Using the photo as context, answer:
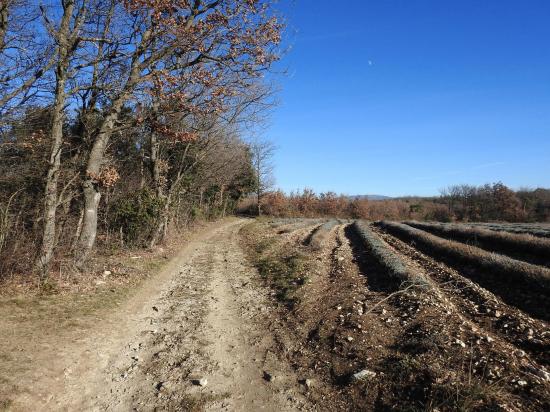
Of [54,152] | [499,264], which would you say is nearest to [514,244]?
[499,264]

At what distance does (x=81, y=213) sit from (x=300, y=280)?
801 centimetres

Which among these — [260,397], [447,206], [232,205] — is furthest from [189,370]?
[447,206]

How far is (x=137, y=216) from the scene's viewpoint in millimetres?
18047

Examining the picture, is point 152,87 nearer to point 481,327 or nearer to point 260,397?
point 260,397

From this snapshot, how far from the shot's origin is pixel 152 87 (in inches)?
512

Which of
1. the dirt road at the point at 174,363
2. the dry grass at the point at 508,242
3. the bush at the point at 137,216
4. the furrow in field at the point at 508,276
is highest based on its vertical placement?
the bush at the point at 137,216

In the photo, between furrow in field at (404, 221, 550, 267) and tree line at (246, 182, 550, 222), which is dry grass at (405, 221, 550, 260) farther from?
tree line at (246, 182, 550, 222)

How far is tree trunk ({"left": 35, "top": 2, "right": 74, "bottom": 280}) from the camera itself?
432 inches

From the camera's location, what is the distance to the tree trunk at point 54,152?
36.0ft

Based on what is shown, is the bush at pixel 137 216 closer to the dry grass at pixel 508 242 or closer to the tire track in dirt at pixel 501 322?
the tire track in dirt at pixel 501 322

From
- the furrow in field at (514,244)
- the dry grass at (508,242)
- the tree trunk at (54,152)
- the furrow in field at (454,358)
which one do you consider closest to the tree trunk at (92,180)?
the tree trunk at (54,152)

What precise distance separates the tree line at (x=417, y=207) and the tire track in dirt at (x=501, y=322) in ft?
161

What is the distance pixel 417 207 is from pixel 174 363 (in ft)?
219

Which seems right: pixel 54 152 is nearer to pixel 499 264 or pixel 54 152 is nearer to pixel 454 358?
pixel 454 358
